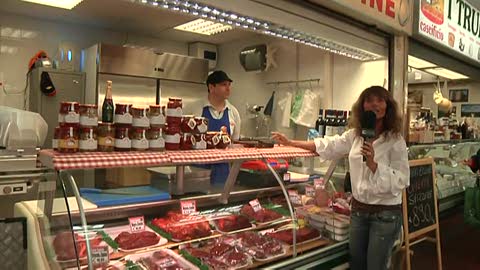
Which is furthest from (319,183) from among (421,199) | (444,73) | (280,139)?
(444,73)

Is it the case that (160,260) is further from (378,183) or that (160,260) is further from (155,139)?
(378,183)

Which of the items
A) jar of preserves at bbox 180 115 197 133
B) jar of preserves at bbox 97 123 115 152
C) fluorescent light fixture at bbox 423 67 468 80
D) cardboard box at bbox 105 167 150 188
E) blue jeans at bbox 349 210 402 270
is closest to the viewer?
jar of preserves at bbox 97 123 115 152

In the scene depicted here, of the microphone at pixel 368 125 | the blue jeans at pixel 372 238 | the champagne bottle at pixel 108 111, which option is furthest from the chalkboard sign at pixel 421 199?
the champagne bottle at pixel 108 111

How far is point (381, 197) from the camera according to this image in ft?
8.03

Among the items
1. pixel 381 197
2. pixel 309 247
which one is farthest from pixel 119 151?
pixel 381 197

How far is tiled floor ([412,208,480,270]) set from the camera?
4039 mm

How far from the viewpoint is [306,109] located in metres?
4.69

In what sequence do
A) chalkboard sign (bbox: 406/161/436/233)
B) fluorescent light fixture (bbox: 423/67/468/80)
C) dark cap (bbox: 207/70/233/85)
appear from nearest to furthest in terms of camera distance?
chalkboard sign (bbox: 406/161/436/233)
dark cap (bbox: 207/70/233/85)
fluorescent light fixture (bbox: 423/67/468/80)

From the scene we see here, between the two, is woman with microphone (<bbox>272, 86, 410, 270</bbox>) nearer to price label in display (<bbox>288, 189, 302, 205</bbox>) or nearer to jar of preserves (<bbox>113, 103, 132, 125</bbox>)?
price label in display (<bbox>288, 189, 302, 205</bbox>)

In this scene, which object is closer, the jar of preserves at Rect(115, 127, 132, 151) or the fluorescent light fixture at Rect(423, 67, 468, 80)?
the jar of preserves at Rect(115, 127, 132, 151)

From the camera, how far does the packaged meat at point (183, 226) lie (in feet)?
7.11

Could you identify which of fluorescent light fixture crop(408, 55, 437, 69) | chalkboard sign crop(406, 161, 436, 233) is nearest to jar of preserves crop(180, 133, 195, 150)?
chalkboard sign crop(406, 161, 436, 233)

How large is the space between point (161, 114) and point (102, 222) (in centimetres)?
79

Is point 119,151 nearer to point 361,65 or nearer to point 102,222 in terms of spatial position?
point 102,222
